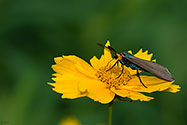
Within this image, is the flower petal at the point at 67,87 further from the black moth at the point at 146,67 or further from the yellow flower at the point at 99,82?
the black moth at the point at 146,67

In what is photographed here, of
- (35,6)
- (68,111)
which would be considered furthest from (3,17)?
(68,111)

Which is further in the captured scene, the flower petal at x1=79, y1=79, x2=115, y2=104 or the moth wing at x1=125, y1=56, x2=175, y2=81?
the moth wing at x1=125, y1=56, x2=175, y2=81

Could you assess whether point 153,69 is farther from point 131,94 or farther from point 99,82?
point 99,82

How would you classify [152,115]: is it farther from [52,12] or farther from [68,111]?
[52,12]

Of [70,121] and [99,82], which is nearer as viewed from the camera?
[99,82]

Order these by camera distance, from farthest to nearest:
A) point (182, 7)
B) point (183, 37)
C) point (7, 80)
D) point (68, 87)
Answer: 1. point (182, 7)
2. point (183, 37)
3. point (7, 80)
4. point (68, 87)

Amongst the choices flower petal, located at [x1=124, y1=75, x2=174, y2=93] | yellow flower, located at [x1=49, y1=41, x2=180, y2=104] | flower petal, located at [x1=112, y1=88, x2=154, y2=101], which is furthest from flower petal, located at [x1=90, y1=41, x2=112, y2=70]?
flower petal, located at [x1=112, y1=88, x2=154, y2=101]

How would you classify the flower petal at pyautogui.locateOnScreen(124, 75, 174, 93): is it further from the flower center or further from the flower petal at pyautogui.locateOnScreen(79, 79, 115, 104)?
the flower petal at pyautogui.locateOnScreen(79, 79, 115, 104)

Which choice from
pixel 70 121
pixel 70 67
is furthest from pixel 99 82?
pixel 70 121
